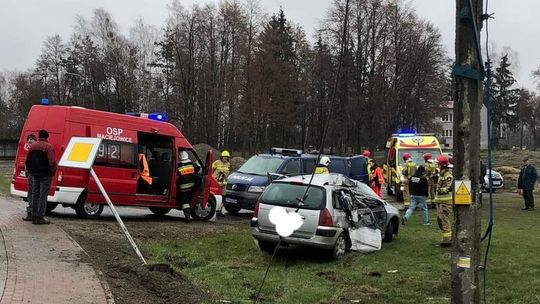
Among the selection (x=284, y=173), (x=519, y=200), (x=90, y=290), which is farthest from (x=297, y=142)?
(x=90, y=290)

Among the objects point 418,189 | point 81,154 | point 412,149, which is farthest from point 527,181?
point 81,154

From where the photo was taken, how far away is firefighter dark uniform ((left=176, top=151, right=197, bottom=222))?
14922 mm

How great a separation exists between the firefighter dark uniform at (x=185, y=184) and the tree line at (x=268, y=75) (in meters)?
38.7

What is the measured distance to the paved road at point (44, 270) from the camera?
660cm

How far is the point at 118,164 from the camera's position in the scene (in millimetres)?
13789

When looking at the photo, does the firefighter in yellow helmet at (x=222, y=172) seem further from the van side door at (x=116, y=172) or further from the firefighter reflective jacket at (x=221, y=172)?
the van side door at (x=116, y=172)

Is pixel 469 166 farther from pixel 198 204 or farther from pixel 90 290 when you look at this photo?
pixel 198 204

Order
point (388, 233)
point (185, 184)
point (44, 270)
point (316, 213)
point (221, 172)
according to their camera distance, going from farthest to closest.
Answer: point (221, 172) → point (185, 184) → point (388, 233) → point (316, 213) → point (44, 270)

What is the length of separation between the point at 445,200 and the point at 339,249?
112 inches

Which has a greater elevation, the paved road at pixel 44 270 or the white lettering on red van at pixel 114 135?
the white lettering on red van at pixel 114 135

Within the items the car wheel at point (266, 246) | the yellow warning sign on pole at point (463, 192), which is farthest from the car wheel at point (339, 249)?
the yellow warning sign on pole at point (463, 192)

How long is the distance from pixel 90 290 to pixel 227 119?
2149 inches

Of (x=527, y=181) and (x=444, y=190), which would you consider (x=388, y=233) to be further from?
(x=527, y=181)

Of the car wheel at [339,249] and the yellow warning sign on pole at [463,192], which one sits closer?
the yellow warning sign on pole at [463,192]
